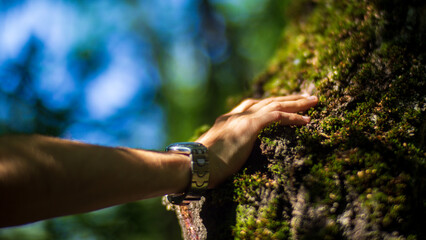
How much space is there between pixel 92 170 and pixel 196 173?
69 cm

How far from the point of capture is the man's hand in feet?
6.74

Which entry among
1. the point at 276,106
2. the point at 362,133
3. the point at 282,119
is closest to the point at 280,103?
the point at 276,106

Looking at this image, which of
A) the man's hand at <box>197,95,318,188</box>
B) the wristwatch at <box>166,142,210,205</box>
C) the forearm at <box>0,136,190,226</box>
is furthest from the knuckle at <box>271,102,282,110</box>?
the forearm at <box>0,136,190,226</box>

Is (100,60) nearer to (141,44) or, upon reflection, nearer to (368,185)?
(141,44)

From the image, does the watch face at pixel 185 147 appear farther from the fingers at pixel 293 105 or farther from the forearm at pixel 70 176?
the fingers at pixel 293 105

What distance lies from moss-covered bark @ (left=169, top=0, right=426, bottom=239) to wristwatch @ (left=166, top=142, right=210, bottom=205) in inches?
8.4

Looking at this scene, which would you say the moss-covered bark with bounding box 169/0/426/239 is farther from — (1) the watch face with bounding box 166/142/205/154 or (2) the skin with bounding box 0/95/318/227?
(1) the watch face with bounding box 166/142/205/154

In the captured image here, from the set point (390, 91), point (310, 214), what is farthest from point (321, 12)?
point (310, 214)

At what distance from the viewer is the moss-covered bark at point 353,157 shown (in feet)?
5.76

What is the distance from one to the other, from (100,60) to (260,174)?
56.1 feet

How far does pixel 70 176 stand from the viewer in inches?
57.9

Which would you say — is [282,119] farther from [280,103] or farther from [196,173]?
[196,173]

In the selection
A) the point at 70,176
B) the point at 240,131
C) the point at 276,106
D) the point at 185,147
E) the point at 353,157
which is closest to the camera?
the point at 70,176

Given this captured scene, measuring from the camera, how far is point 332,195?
183 cm
